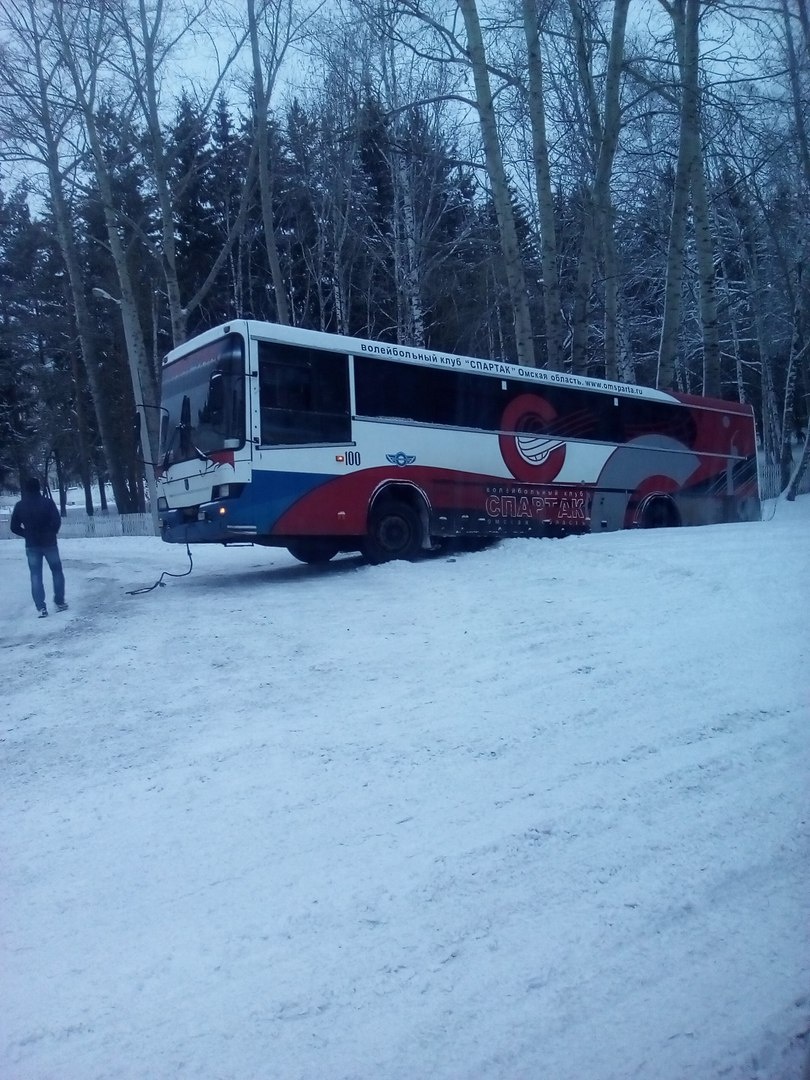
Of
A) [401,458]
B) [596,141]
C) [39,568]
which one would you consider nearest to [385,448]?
[401,458]

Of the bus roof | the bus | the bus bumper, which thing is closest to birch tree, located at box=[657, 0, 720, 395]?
the bus roof

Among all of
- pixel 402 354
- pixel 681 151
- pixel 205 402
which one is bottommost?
pixel 205 402

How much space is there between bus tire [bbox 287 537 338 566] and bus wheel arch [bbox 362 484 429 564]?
0.58m

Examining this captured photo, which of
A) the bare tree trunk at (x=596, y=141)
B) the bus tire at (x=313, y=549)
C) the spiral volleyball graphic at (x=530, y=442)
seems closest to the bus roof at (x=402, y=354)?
the spiral volleyball graphic at (x=530, y=442)

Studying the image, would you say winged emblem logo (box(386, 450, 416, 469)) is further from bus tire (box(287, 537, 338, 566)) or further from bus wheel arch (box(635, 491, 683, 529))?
bus wheel arch (box(635, 491, 683, 529))

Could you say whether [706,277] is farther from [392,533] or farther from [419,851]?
[419,851]

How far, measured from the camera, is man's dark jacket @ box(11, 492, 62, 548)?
1145cm

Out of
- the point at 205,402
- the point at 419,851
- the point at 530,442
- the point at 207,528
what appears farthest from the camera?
the point at 530,442

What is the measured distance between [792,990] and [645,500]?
13928 millimetres

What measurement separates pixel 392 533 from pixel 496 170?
27.8 feet

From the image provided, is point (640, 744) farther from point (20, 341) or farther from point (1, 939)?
point (20, 341)

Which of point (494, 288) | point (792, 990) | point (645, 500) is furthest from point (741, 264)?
point (792, 990)

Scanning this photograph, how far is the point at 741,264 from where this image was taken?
33.2 m

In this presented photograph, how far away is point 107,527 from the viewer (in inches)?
1236
